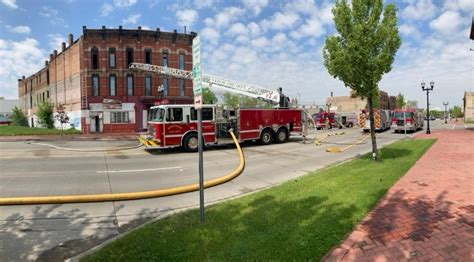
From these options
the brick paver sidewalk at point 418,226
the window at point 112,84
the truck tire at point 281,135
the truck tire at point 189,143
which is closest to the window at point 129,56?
the window at point 112,84

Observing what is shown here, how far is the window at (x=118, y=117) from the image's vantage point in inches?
1594

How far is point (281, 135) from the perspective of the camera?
74.2 ft

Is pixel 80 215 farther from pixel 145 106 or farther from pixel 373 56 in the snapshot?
pixel 145 106

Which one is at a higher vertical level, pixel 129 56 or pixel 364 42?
pixel 129 56

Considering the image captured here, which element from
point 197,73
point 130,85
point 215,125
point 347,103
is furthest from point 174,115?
point 347,103

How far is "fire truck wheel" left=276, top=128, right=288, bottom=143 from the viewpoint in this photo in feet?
73.4

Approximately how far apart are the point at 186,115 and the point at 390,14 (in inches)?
407

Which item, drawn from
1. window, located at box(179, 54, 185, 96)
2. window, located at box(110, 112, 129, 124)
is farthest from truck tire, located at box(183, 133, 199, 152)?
window, located at box(179, 54, 185, 96)

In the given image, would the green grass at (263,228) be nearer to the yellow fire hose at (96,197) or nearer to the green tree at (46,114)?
the yellow fire hose at (96,197)

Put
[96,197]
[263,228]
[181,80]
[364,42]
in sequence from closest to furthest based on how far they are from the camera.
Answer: [263,228] < [96,197] < [364,42] < [181,80]

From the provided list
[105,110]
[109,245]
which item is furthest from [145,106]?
[109,245]

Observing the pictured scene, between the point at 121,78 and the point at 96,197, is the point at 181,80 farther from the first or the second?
the point at 96,197

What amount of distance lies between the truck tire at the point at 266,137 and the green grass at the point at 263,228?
1294cm

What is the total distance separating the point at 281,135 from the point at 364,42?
11639mm
